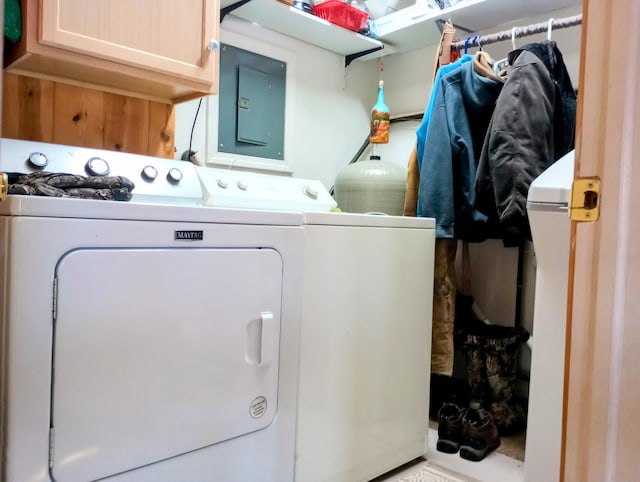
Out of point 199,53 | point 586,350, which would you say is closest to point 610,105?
point 586,350

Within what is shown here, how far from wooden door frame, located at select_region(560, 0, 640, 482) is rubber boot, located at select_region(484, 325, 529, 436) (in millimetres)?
1435

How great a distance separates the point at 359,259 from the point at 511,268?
3.58ft

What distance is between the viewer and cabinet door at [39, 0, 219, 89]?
1319 mm

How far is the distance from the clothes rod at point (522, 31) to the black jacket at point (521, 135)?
0.32ft

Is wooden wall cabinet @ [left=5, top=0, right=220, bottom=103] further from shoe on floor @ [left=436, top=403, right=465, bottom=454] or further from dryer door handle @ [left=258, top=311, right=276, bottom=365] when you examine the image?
shoe on floor @ [left=436, top=403, right=465, bottom=454]

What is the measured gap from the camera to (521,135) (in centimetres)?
172

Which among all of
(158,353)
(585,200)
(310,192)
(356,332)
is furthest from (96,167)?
(585,200)

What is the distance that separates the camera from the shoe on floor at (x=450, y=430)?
1.92 meters

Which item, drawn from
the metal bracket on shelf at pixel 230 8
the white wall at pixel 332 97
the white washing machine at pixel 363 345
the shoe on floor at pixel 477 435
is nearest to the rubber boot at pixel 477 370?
the shoe on floor at pixel 477 435

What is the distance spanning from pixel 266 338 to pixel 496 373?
4.03ft

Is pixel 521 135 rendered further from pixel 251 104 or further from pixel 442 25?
pixel 251 104

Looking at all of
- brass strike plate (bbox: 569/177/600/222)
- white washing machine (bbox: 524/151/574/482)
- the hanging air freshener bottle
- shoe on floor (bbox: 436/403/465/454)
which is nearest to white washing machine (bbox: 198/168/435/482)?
shoe on floor (bbox: 436/403/465/454)

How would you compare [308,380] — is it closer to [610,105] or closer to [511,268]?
[610,105]

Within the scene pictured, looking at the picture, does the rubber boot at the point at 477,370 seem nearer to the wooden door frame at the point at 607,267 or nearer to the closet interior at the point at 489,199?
the closet interior at the point at 489,199
